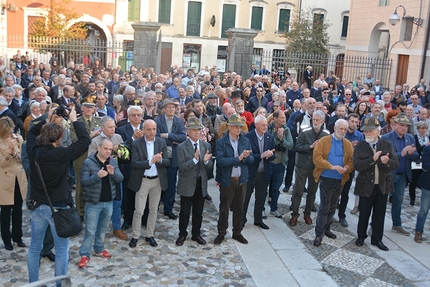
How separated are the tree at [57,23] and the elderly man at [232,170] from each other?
22.7 metres

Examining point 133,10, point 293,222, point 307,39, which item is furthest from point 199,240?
point 133,10

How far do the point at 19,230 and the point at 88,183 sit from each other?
151cm

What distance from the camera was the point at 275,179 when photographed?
852 cm

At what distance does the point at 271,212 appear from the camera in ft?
28.8

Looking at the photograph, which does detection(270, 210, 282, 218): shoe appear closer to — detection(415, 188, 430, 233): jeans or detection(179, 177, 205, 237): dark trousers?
detection(179, 177, 205, 237): dark trousers

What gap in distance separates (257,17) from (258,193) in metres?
30.9

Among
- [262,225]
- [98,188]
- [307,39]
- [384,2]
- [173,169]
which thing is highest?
[384,2]

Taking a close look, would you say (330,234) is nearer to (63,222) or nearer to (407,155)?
(407,155)

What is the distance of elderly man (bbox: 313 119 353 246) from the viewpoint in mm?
7352

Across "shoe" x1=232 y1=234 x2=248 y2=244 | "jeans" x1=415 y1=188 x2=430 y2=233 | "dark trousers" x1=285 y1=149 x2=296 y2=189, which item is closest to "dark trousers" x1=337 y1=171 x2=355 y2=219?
"jeans" x1=415 y1=188 x2=430 y2=233

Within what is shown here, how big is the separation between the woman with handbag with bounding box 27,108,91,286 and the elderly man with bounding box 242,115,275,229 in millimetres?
3085

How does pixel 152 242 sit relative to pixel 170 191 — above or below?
below

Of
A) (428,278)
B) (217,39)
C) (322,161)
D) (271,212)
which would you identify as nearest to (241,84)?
(271,212)

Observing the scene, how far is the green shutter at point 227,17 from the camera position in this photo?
119 ft
